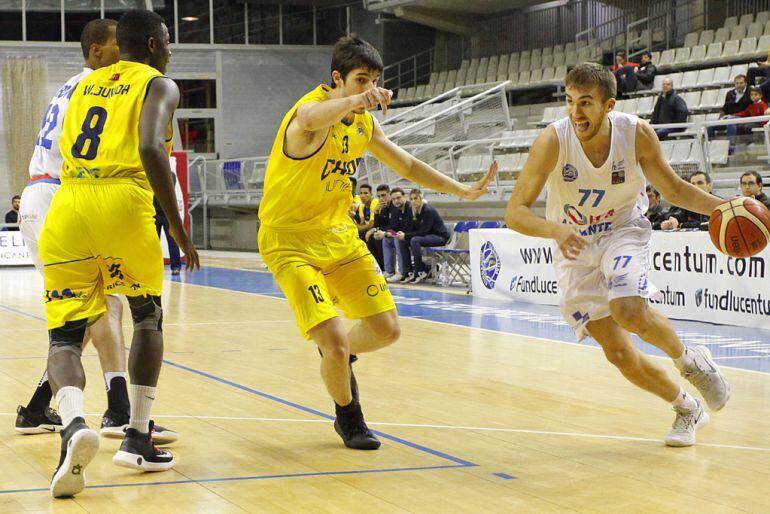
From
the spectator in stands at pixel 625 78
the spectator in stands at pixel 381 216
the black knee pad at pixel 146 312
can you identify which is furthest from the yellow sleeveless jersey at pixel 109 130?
the spectator in stands at pixel 625 78

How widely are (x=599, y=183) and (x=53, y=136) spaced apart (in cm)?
252

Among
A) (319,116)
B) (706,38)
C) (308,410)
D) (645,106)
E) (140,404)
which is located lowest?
(308,410)

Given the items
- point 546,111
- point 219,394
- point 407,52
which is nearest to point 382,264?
point 546,111

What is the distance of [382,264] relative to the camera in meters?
16.3

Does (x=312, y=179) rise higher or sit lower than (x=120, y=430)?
higher

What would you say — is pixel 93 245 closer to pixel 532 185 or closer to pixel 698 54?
pixel 532 185

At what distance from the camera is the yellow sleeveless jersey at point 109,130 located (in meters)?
4.12

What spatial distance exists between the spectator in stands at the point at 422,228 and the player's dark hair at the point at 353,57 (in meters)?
10.3

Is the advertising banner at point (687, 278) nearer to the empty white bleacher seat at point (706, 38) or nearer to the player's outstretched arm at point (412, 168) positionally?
the player's outstretched arm at point (412, 168)

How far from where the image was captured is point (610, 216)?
479cm

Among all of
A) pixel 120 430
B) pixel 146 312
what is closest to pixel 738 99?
pixel 120 430

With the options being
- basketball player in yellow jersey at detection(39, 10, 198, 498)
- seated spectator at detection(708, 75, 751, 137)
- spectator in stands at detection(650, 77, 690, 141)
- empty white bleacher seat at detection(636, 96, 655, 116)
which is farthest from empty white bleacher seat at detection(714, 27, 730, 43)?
basketball player in yellow jersey at detection(39, 10, 198, 498)

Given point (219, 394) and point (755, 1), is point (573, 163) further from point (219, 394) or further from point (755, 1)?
point (755, 1)

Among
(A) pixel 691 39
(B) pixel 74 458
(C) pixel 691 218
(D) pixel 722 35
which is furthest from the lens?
(A) pixel 691 39
